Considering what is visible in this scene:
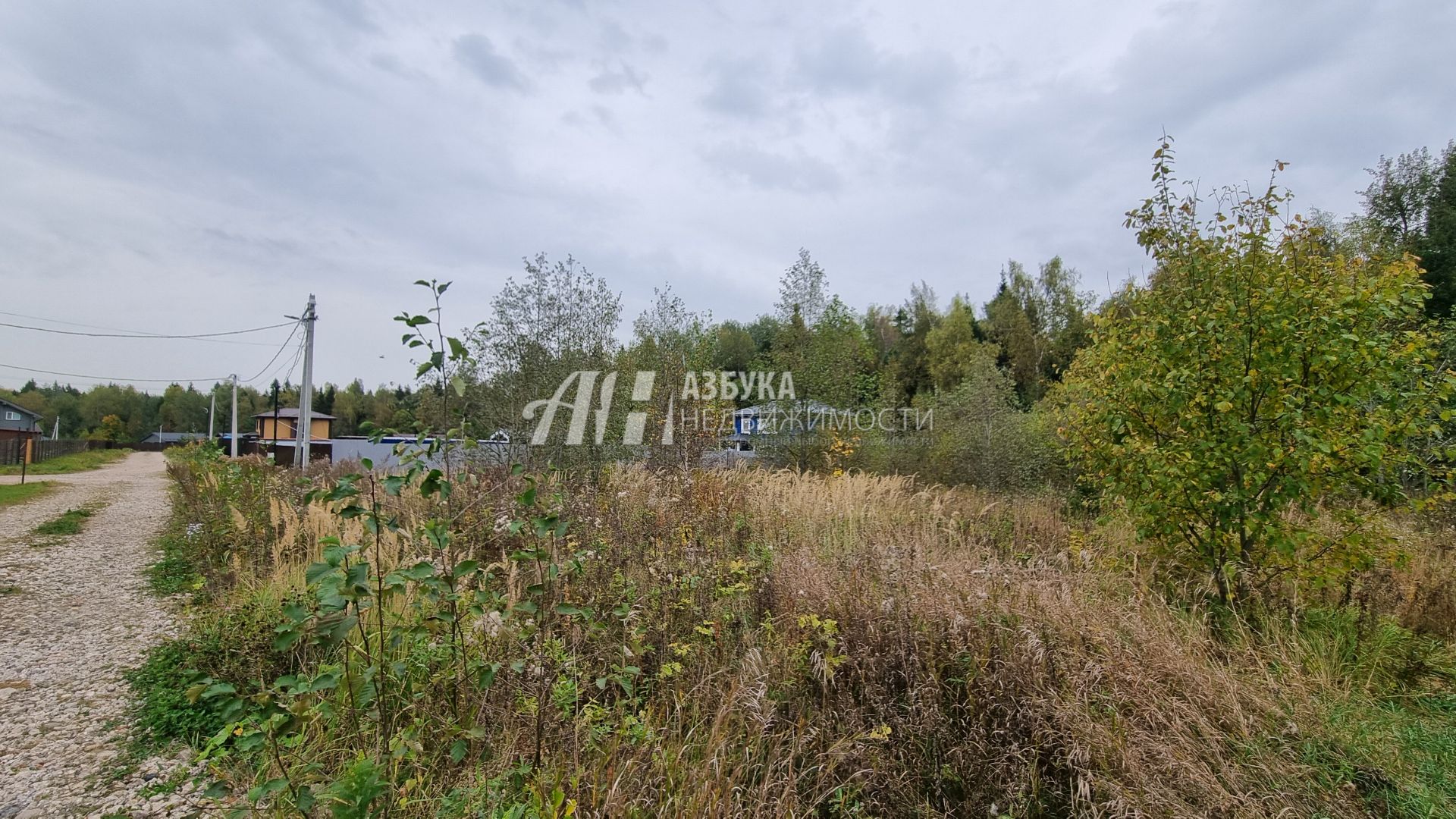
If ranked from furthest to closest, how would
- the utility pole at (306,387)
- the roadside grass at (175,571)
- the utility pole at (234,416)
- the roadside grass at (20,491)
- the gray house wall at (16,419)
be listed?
the gray house wall at (16,419) → the utility pole at (234,416) → the utility pole at (306,387) → the roadside grass at (20,491) → the roadside grass at (175,571)

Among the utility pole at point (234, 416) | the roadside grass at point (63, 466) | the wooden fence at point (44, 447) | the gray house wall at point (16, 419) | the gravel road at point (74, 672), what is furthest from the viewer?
the gray house wall at point (16, 419)

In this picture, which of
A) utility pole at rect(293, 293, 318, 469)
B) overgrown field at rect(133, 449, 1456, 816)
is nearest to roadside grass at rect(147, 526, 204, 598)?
overgrown field at rect(133, 449, 1456, 816)

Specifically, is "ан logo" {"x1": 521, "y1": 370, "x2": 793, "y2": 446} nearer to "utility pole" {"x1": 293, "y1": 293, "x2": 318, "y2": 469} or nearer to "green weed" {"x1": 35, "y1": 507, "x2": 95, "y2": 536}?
"green weed" {"x1": 35, "y1": 507, "x2": 95, "y2": 536}

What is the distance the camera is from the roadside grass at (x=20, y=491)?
10656 millimetres

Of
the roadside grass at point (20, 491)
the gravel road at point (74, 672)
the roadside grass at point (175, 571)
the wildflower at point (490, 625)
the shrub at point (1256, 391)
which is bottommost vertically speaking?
the gravel road at point (74, 672)

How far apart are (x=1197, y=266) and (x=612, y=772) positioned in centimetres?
434

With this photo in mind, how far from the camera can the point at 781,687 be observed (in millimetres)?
2539

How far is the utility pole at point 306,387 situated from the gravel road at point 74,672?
25.0ft

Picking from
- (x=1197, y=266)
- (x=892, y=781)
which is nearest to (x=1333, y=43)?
(x=1197, y=266)

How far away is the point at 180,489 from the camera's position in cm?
1020

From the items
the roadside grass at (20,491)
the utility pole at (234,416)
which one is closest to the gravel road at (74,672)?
the roadside grass at (20,491)

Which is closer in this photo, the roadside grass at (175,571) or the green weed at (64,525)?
the roadside grass at (175,571)

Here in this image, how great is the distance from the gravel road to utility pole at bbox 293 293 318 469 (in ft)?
25.0

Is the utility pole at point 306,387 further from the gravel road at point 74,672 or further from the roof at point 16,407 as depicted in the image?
the roof at point 16,407
